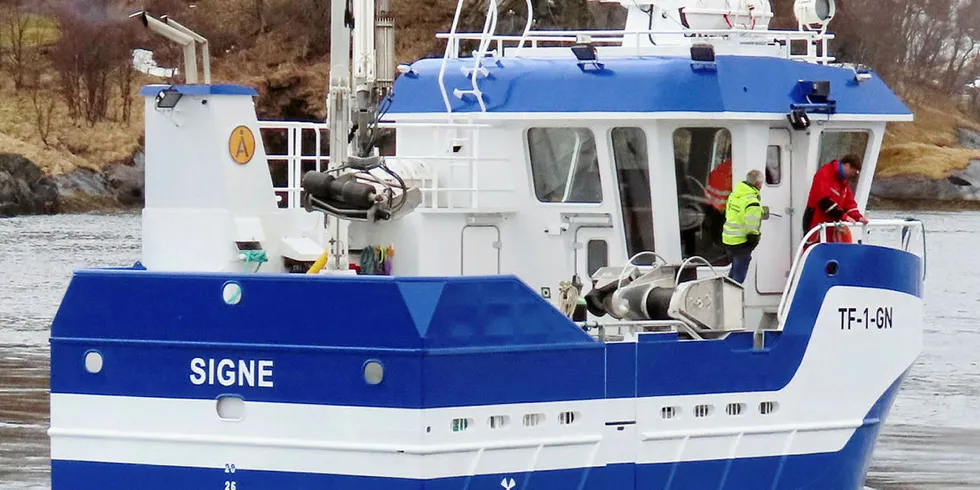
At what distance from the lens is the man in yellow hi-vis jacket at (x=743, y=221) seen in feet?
41.8

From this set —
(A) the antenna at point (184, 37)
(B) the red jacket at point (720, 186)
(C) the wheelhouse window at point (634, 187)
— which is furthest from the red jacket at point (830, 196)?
(A) the antenna at point (184, 37)

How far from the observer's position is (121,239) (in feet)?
149

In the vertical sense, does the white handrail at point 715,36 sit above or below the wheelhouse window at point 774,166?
above

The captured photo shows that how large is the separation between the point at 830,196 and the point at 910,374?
13.1 metres

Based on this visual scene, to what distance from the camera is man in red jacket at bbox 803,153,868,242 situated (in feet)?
43.7

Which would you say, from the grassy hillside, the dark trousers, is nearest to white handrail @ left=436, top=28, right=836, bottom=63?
the dark trousers

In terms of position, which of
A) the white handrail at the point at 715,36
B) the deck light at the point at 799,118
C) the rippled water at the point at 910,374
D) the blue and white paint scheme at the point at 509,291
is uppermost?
the white handrail at the point at 715,36

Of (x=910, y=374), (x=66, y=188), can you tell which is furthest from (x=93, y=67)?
(x=910, y=374)

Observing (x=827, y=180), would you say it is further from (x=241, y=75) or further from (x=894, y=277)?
(x=241, y=75)

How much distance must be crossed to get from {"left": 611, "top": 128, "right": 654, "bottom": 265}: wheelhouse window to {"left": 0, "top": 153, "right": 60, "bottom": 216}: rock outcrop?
1874 inches

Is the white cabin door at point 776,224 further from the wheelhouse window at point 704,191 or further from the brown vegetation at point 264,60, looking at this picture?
the brown vegetation at point 264,60

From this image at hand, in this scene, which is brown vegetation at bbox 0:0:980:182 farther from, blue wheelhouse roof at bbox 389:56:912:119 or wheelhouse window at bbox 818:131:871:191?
blue wheelhouse roof at bbox 389:56:912:119

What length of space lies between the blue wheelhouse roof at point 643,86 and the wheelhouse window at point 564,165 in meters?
0.31

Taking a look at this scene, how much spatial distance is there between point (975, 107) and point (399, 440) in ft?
213
